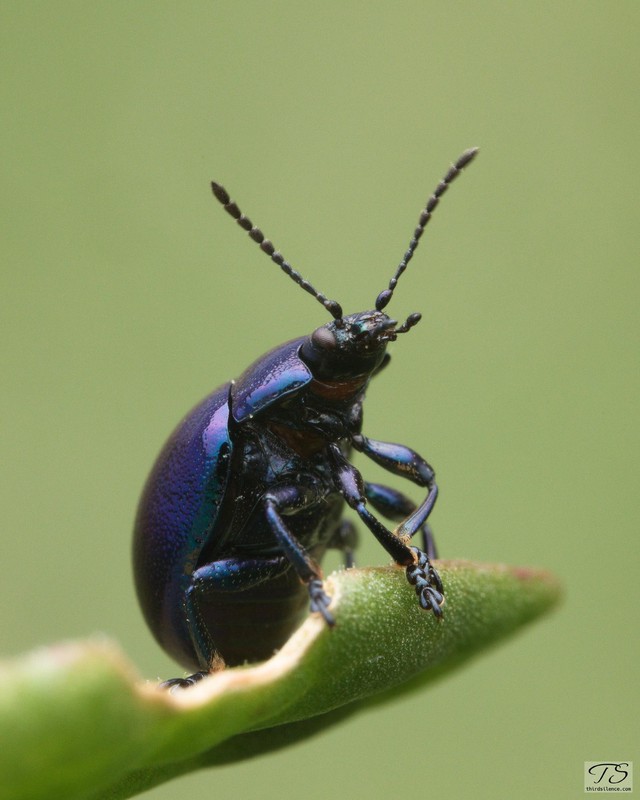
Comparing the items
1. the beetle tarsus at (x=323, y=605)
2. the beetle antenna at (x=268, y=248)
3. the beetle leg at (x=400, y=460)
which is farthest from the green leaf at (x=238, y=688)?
the beetle antenna at (x=268, y=248)

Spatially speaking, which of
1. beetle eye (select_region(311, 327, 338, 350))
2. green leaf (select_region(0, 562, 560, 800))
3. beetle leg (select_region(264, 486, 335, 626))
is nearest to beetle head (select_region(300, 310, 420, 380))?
beetle eye (select_region(311, 327, 338, 350))

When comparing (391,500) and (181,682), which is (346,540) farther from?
(181,682)

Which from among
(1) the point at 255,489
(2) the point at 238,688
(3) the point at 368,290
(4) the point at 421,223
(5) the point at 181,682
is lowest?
(2) the point at 238,688

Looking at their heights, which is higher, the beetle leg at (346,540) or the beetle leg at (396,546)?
the beetle leg at (346,540)

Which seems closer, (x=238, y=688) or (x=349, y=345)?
(x=238, y=688)

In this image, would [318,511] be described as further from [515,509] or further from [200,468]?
[515,509]

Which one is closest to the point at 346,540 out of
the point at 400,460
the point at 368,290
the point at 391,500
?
the point at 391,500

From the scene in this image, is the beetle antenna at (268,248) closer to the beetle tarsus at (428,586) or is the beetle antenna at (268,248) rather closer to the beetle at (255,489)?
the beetle at (255,489)

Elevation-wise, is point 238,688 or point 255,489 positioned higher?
point 255,489
